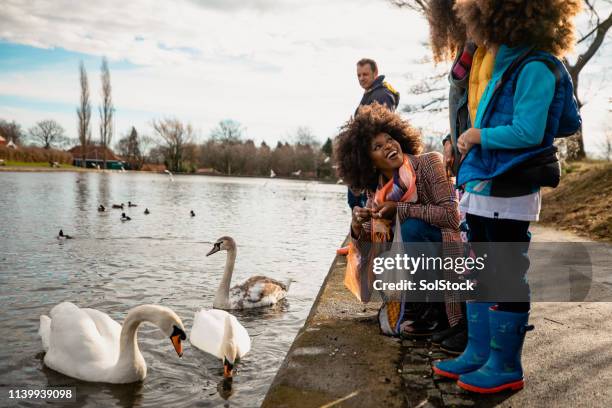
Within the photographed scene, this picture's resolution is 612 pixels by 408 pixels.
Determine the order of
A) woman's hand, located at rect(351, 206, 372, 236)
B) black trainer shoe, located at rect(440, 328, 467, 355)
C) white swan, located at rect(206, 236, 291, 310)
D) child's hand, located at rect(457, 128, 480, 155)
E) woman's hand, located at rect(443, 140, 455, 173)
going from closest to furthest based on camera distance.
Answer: child's hand, located at rect(457, 128, 480, 155)
black trainer shoe, located at rect(440, 328, 467, 355)
woman's hand, located at rect(443, 140, 455, 173)
woman's hand, located at rect(351, 206, 372, 236)
white swan, located at rect(206, 236, 291, 310)

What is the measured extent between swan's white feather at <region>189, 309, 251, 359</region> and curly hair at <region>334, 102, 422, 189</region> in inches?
73.0

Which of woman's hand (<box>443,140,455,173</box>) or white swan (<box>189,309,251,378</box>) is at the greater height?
woman's hand (<box>443,140,455,173</box>)

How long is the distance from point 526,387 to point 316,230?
13.1 m

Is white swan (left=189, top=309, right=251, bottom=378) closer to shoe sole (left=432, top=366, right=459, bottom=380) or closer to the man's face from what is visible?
shoe sole (left=432, top=366, right=459, bottom=380)

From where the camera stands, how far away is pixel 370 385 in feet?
9.20

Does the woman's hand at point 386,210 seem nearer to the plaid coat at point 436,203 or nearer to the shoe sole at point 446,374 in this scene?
the plaid coat at point 436,203

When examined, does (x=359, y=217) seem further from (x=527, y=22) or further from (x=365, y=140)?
(x=527, y=22)

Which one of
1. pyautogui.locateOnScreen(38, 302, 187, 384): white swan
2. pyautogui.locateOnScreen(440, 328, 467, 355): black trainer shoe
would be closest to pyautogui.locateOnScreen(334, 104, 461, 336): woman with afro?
pyautogui.locateOnScreen(440, 328, 467, 355): black trainer shoe

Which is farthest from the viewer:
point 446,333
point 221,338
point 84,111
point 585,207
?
point 84,111

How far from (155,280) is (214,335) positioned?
3.38m

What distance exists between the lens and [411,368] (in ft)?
10.00

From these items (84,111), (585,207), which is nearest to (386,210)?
(585,207)

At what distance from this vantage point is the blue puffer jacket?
2621 millimetres

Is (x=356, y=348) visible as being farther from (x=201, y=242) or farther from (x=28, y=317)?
(x=201, y=242)
